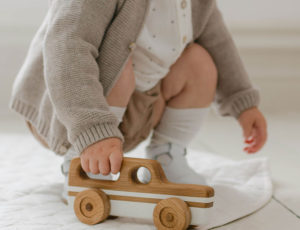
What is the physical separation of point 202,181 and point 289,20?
40.3 inches

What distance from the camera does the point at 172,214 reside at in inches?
23.0

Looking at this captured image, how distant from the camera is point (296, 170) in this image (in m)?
0.96

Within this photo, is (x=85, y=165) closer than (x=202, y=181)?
Yes

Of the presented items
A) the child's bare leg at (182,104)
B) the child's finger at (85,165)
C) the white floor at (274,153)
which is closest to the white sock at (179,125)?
the child's bare leg at (182,104)

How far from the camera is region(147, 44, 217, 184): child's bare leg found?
2.80ft

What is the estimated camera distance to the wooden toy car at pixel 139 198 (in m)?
0.58

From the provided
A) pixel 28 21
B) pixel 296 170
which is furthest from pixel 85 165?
pixel 28 21

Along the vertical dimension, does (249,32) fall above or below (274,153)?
above

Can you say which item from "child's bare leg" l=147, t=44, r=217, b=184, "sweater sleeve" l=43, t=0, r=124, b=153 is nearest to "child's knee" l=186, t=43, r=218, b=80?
"child's bare leg" l=147, t=44, r=217, b=184

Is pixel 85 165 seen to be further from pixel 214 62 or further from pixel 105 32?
pixel 214 62

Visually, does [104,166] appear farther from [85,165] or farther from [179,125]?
[179,125]

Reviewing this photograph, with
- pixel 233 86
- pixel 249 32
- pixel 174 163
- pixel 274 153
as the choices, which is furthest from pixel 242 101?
pixel 249 32

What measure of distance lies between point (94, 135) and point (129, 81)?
0.16 m

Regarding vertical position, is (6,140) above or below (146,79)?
below
